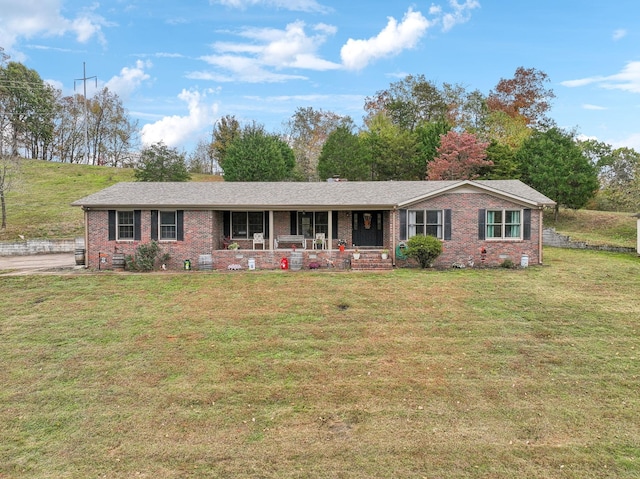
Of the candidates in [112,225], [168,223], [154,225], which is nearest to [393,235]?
[168,223]

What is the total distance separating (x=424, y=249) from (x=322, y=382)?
10.3m

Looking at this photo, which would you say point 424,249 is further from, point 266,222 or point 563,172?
point 563,172

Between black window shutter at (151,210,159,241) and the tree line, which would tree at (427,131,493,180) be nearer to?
the tree line

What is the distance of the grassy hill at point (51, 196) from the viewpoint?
29.2 m

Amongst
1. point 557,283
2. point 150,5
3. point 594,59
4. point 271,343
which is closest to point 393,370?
point 271,343

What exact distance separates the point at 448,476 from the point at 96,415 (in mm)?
5172

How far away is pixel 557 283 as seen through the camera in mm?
→ 14289

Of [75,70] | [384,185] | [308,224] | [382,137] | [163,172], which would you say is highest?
[75,70]

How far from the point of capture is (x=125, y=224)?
57.8ft

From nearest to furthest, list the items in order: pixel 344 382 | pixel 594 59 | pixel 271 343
A: 1. pixel 344 382
2. pixel 271 343
3. pixel 594 59

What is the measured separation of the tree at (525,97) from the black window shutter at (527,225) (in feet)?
104

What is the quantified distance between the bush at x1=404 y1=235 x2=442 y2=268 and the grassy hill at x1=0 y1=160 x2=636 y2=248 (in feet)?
43.5

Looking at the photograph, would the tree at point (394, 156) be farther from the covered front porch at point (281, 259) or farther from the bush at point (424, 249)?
the covered front porch at point (281, 259)

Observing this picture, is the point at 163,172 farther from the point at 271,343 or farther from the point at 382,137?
the point at 271,343
